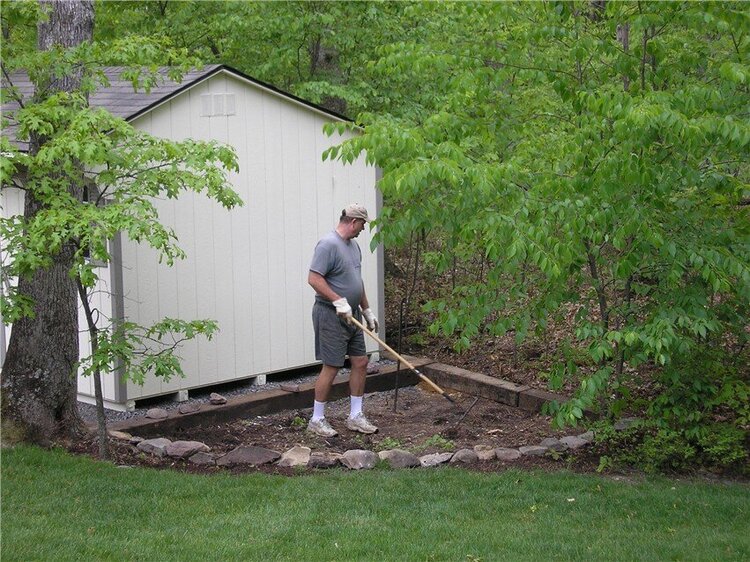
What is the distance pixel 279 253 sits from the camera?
9.33 m

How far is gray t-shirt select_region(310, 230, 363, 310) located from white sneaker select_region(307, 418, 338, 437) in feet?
3.24

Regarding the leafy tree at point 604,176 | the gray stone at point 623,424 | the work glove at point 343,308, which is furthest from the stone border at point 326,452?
the work glove at point 343,308

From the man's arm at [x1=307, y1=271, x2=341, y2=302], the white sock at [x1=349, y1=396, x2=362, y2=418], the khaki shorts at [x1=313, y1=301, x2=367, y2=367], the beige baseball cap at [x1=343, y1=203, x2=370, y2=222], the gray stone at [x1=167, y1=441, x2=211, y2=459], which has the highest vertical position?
the beige baseball cap at [x1=343, y1=203, x2=370, y2=222]

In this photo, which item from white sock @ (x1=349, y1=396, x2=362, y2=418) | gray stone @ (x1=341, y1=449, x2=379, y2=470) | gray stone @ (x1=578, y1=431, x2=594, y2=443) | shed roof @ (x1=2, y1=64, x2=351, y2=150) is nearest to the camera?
gray stone @ (x1=341, y1=449, x2=379, y2=470)

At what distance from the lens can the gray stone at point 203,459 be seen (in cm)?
683

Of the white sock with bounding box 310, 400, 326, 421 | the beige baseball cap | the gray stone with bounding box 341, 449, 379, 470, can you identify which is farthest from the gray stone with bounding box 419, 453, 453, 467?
the beige baseball cap

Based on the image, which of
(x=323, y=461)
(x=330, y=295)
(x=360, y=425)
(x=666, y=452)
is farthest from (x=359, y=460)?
(x=666, y=452)

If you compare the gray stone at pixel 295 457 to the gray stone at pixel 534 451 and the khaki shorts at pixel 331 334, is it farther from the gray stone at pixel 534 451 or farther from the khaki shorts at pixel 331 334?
the gray stone at pixel 534 451

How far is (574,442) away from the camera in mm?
7191

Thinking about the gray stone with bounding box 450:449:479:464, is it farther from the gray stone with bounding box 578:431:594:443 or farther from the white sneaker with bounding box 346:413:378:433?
the white sneaker with bounding box 346:413:378:433

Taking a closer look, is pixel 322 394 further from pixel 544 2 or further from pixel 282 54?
pixel 282 54

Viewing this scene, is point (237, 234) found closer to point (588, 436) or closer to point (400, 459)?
point (400, 459)

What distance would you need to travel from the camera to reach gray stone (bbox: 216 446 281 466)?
6832 mm

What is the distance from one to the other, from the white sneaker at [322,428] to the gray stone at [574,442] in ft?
6.02
